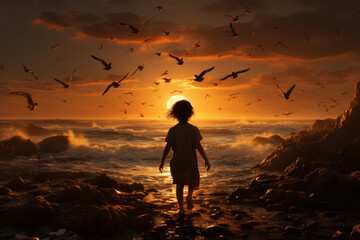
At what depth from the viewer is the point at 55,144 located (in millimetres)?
20625

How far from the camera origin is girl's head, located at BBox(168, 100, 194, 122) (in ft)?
19.7

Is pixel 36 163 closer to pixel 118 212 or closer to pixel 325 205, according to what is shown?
pixel 118 212

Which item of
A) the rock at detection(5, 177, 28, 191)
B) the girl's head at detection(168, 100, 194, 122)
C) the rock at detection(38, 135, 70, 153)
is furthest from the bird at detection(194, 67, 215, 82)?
the rock at detection(38, 135, 70, 153)

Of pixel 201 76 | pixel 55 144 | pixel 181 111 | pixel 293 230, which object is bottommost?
pixel 293 230

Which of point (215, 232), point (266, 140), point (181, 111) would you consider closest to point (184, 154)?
point (181, 111)

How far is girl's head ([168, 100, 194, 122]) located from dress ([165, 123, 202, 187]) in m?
0.17

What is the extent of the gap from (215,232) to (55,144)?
18.6 meters

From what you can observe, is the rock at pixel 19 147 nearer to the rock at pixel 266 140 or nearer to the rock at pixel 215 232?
the rock at pixel 215 232

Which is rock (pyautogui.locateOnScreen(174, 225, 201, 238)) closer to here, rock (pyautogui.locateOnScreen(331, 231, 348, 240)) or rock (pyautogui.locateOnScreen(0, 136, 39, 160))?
rock (pyautogui.locateOnScreen(331, 231, 348, 240))

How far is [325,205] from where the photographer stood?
6047mm

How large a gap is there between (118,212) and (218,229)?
1726mm

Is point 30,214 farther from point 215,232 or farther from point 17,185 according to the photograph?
point 17,185

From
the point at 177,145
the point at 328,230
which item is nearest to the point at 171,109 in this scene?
the point at 177,145

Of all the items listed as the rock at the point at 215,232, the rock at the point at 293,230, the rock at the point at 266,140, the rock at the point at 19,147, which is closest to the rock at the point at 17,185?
the rock at the point at 215,232
